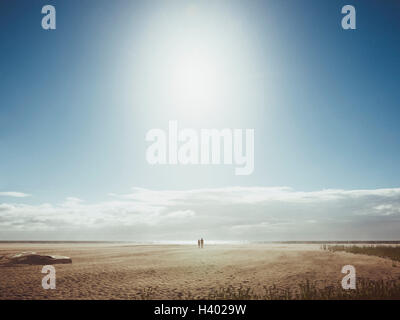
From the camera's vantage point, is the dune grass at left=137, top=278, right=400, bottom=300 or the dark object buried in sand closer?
the dune grass at left=137, top=278, right=400, bottom=300

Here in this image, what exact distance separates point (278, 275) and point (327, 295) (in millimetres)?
6363

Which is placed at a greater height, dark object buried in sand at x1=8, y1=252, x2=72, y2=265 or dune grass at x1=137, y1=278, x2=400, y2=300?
dune grass at x1=137, y1=278, x2=400, y2=300

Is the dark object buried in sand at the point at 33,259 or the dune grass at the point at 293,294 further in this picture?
the dark object buried in sand at the point at 33,259

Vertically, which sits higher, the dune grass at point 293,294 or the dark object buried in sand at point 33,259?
the dune grass at point 293,294

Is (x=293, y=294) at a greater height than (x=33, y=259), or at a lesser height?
greater

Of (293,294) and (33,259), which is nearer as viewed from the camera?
(293,294)
